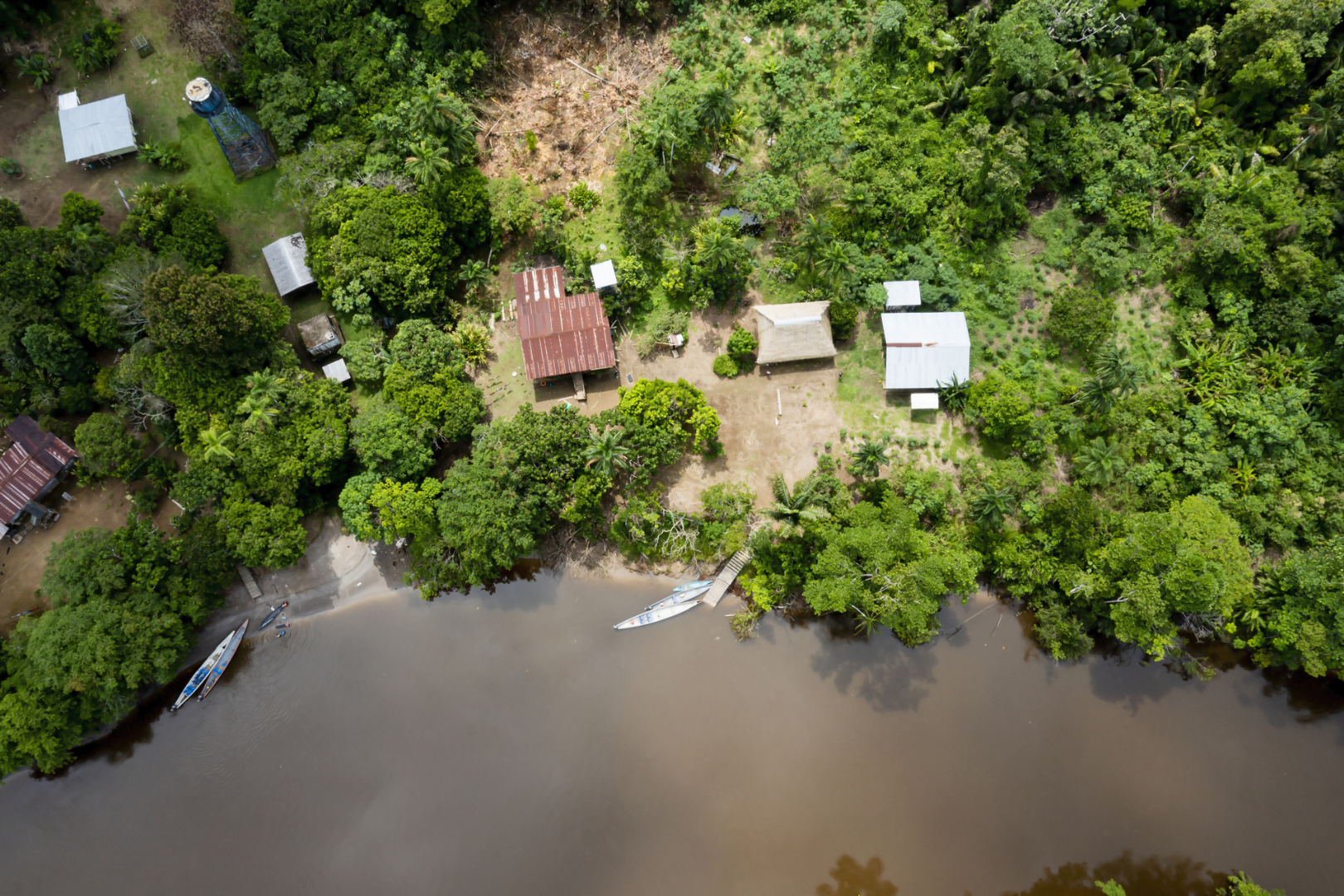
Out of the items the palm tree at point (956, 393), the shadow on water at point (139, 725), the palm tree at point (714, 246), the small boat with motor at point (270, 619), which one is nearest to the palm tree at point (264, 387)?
the small boat with motor at point (270, 619)

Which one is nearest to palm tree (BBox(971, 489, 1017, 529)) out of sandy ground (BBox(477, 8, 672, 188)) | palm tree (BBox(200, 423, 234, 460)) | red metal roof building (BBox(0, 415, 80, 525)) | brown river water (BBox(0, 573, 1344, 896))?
brown river water (BBox(0, 573, 1344, 896))

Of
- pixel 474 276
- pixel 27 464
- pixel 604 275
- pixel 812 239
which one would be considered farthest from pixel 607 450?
pixel 27 464

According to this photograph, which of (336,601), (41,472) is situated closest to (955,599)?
(336,601)

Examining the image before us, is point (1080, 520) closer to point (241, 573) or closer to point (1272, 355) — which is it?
point (1272, 355)

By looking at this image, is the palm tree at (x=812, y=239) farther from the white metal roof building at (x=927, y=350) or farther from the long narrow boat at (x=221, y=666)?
the long narrow boat at (x=221, y=666)

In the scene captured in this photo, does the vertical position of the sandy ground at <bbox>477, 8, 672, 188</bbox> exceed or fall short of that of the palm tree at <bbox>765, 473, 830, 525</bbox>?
it exceeds it

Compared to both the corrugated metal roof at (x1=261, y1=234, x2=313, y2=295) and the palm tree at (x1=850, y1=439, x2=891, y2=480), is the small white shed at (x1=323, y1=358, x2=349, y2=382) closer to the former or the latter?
the corrugated metal roof at (x1=261, y1=234, x2=313, y2=295)
